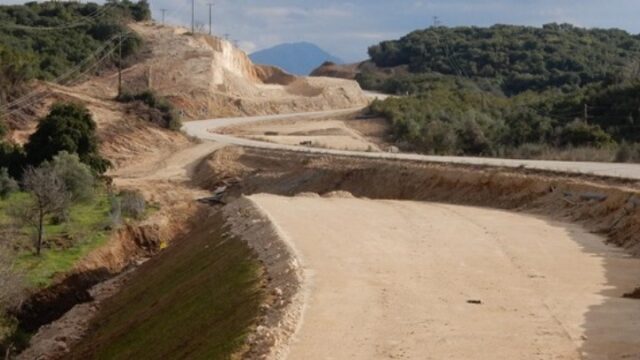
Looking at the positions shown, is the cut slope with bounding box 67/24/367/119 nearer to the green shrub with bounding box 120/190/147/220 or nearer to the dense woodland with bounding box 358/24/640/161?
the dense woodland with bounding box 358/24/640/161

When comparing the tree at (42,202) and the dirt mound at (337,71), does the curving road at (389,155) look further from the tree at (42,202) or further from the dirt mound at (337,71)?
the dirt mound at (337,71)

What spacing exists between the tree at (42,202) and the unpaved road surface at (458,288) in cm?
940

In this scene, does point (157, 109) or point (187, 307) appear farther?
point (157, 109)

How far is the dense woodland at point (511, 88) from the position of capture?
152ft

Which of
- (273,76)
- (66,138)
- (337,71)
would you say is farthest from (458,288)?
(337,71)

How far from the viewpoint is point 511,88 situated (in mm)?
95750

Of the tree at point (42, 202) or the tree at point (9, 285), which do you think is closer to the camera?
the tree at point (9, 285)

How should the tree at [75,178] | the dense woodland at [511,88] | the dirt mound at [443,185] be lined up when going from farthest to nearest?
the dense woodland at [511,88] → the tree at [75,178] → the dirt mound at [443,185]

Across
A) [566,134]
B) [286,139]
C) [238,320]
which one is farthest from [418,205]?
[286,139]

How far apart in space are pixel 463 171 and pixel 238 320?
59.5 feet

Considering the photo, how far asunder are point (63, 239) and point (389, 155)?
15915 millimetres

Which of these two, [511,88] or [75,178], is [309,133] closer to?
[75,178]

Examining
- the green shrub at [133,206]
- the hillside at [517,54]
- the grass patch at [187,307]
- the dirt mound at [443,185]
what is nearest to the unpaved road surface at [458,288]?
the dirt mound at [443,185]

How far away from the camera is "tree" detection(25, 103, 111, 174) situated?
4169 cm
